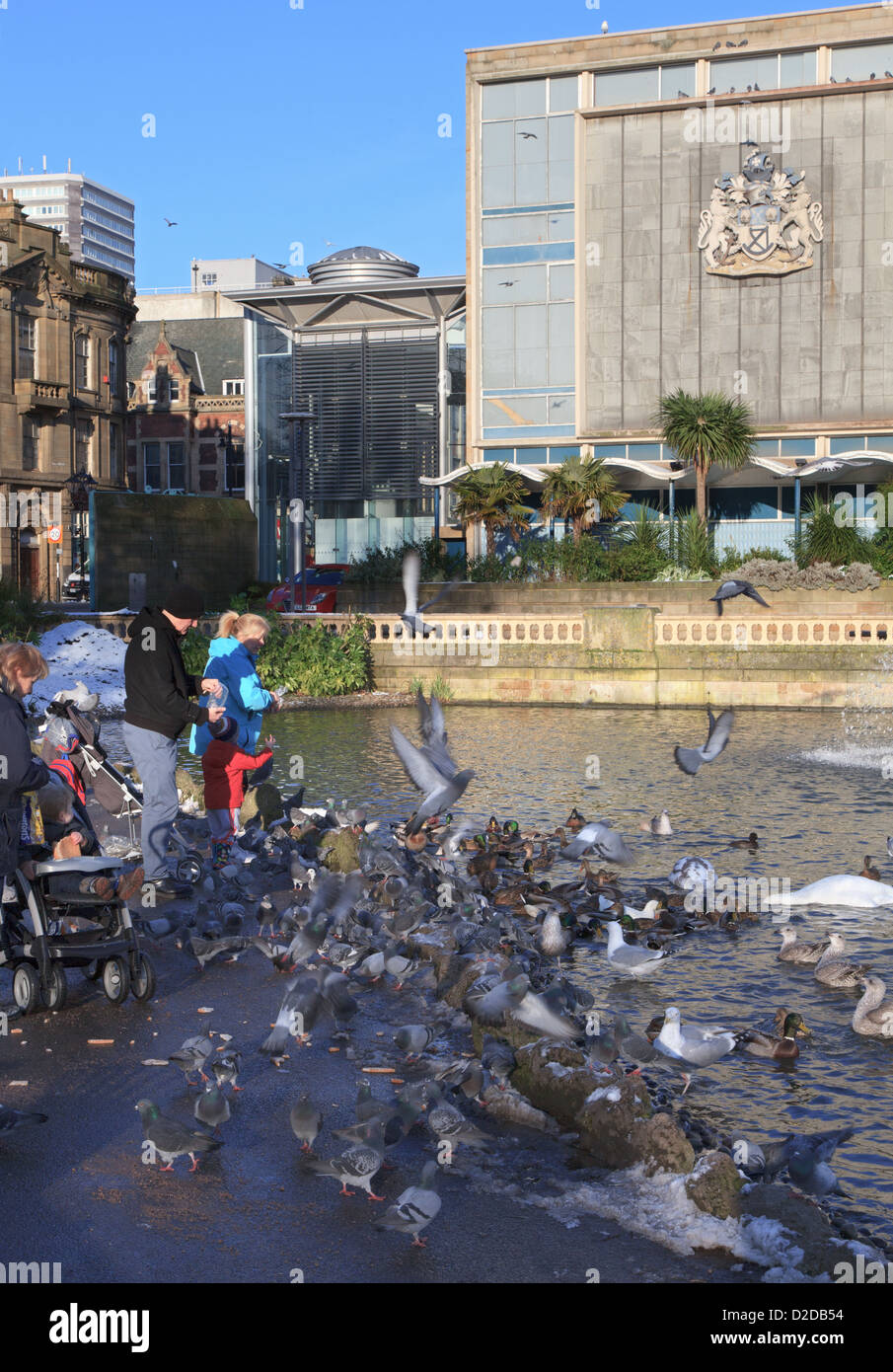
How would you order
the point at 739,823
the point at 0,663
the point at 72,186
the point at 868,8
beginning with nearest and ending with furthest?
the point at 0,663
the point at 739,823
the point at 868,8
the point at 72,186

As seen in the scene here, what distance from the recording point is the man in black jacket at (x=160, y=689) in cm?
923

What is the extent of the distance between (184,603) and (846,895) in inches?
225

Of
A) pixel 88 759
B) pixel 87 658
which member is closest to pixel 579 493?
pixel 87 658

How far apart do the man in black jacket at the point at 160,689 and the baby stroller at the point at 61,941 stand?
5.82 ft

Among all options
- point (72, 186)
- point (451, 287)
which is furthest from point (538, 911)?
point (72, 186)

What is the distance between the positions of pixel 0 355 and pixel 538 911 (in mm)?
50255

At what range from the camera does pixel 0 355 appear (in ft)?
A: 179

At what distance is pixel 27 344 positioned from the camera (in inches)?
2219

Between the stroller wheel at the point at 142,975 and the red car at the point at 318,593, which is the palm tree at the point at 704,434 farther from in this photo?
the stroller wheel at the point at 142,975

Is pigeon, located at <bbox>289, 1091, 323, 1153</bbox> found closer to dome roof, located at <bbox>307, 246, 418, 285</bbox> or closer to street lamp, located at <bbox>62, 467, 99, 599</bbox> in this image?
dome roof, located at <bbox>307, 246, 418, 285</bbox>

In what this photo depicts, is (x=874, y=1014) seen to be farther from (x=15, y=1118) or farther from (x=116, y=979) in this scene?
(x=15, y=1118)

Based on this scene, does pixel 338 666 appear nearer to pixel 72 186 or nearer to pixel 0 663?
pixel 0 663

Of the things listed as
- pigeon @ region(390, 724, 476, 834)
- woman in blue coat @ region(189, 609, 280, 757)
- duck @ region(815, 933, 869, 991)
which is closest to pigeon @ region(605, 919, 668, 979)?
duck @ region(815, 933, 869, 991)
